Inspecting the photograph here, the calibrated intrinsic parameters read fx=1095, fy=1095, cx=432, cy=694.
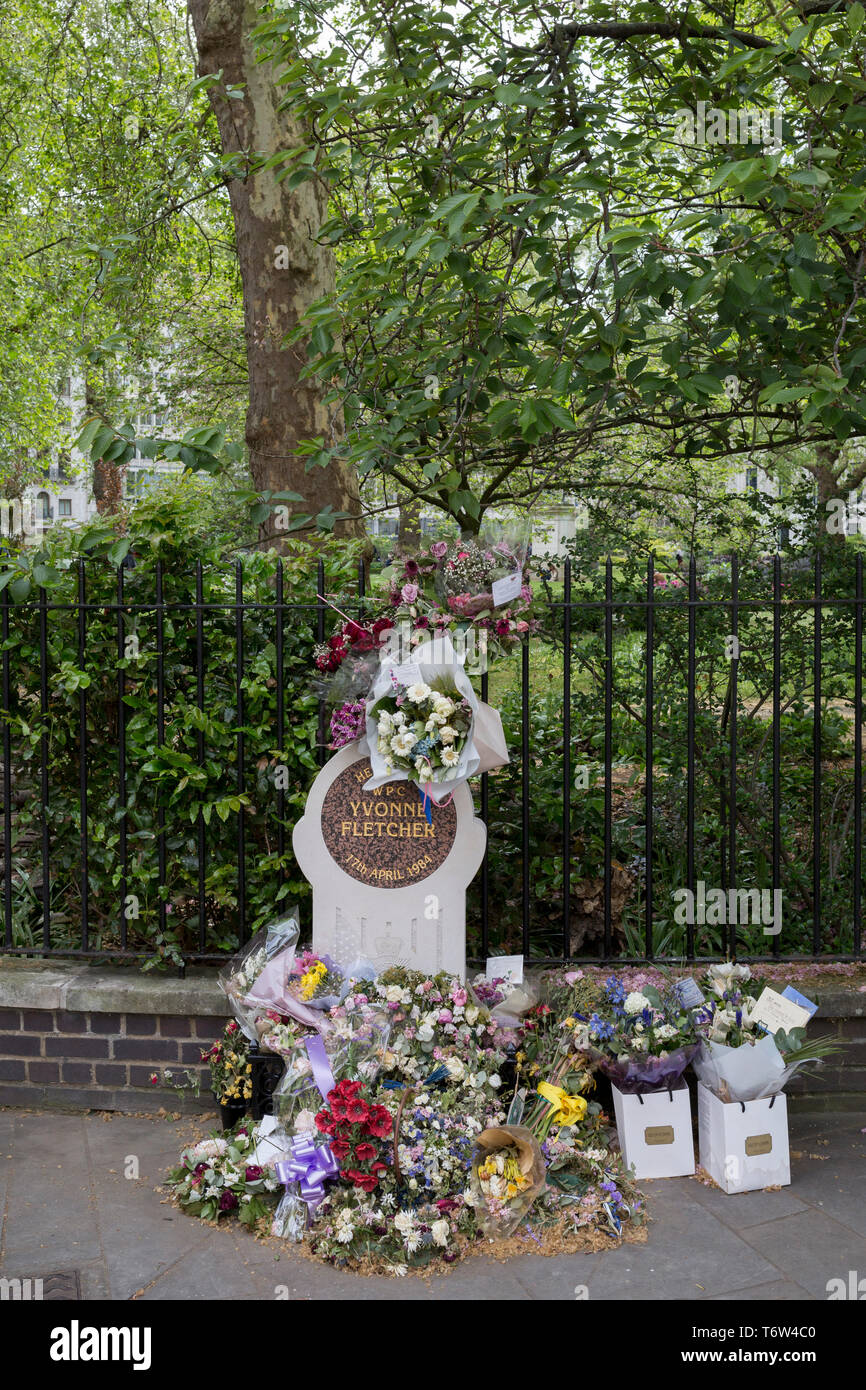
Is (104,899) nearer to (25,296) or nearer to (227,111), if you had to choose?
(227,111)

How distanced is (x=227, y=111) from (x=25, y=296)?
1194 centimetres

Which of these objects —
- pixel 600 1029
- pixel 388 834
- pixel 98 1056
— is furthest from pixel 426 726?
pixel 98 1056

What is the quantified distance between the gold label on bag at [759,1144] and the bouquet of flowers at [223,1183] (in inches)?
64.6

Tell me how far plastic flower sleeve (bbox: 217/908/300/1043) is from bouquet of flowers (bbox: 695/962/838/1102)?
154 centimetres

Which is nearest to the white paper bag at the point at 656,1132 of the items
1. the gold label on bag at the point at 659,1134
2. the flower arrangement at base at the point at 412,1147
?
the gold label on bag at the point at 659,1134

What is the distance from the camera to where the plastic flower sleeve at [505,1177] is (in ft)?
11.4

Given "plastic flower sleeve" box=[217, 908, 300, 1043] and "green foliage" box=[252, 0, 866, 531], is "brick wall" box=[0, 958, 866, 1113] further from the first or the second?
"green foliage" box=[252, 0, 866, 531]

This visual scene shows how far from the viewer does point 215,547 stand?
16.1ft

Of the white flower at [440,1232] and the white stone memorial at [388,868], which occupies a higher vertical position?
the white stone memorial at [388,868]

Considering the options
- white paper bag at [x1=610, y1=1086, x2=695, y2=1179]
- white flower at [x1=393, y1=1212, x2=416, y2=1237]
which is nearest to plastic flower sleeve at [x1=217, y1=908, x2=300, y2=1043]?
white flower at [x1=393, y1=1212, x2=416, y2=1237]

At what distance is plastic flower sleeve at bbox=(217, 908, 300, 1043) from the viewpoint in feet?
13.2

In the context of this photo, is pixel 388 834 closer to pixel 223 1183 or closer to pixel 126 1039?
pixel 223 1183

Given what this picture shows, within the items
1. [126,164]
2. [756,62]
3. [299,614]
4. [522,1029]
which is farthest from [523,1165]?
[126,164]

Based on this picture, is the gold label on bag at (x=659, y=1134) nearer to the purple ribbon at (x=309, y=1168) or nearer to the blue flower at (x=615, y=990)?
the blue flower at (x=615, y=990)
